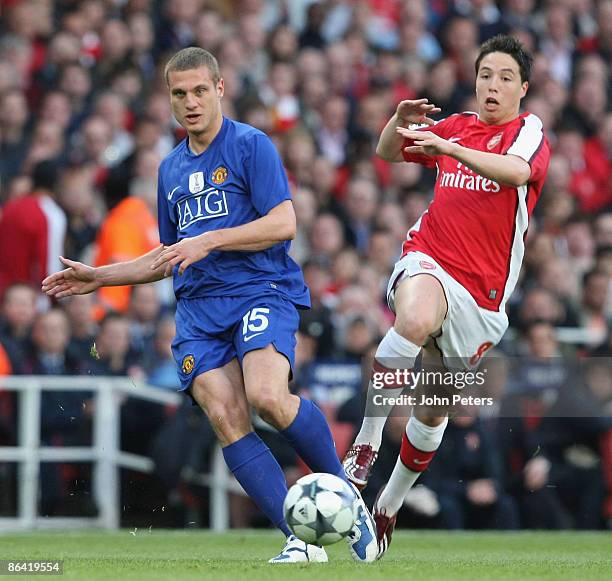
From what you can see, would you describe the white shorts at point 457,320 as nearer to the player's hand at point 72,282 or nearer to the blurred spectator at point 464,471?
the player's hand at point 72,282

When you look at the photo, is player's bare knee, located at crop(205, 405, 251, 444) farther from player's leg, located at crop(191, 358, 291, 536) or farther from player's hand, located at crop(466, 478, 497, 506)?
player's hand, located at crop(466, 478, 497, 506)

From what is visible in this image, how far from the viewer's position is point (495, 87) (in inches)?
318

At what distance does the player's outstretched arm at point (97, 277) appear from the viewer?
7.75 m

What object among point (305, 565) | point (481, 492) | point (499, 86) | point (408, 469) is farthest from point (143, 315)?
point (305, 565)

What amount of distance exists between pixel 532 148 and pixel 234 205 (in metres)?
1.65

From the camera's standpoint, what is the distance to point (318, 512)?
6883mm

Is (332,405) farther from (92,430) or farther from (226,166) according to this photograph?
(226,166)

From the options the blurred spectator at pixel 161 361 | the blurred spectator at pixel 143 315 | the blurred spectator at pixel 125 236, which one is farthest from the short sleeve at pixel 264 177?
the blurred spectator at pixel 125 236

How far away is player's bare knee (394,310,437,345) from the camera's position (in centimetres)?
780

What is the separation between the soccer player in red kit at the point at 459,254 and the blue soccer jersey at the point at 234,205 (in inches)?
27.4

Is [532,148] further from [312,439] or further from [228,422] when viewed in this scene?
[228,422]

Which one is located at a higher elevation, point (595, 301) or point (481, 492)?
point (595, 301)

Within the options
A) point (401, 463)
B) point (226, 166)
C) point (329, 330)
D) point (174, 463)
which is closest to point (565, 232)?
point (329, 330)

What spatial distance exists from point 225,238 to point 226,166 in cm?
51
